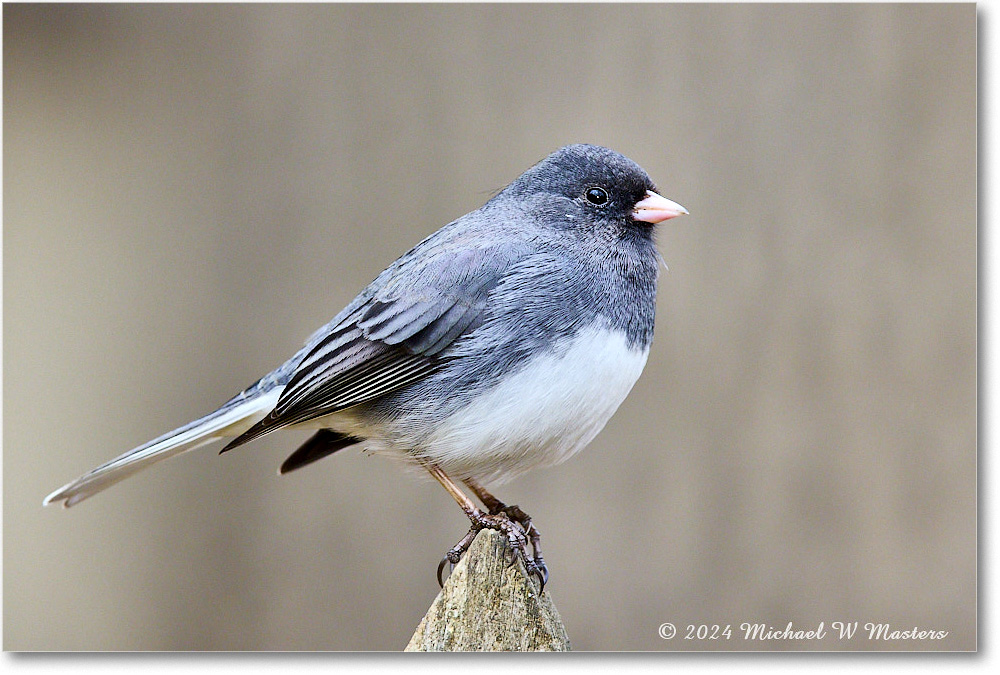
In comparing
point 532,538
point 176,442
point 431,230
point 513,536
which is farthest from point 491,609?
point 431,230

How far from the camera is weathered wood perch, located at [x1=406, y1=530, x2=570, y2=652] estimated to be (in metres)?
1.29


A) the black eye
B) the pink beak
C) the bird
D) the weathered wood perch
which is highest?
the black eye

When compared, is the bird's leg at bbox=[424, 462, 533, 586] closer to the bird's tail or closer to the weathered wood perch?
the weathered wood perch

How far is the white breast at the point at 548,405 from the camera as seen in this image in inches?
53.1

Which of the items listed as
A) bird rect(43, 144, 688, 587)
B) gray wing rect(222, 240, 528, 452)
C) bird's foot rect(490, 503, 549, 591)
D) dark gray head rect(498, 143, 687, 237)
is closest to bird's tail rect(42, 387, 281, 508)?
bird rect(43, 144, 688, 587)

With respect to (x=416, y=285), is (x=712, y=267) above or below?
below

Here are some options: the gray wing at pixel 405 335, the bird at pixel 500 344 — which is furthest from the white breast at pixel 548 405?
the gray wing at pixel 405 335

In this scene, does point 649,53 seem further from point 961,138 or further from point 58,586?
point 58,586

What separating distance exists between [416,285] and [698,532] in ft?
3.34

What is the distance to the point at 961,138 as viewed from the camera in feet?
6.18

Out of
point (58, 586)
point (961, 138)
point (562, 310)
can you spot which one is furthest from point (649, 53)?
point (58, 586)

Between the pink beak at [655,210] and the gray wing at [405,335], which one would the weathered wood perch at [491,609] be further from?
the pink beak at [655,210]

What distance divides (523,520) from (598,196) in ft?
1.89

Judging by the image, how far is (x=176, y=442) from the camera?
1586 millimetres
